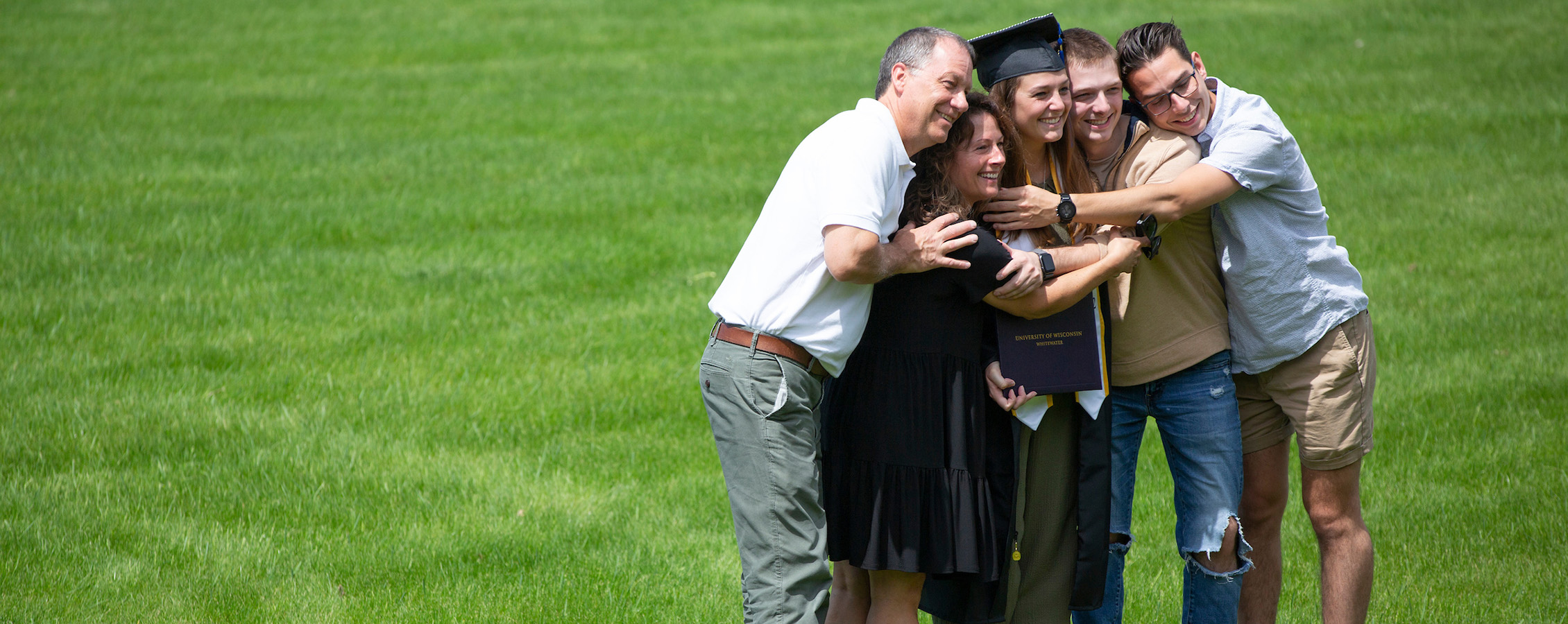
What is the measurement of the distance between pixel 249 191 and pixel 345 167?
3.34ft

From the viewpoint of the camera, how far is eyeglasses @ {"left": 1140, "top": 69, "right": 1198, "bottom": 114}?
381 cm

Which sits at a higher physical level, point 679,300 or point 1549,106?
point 1549,106

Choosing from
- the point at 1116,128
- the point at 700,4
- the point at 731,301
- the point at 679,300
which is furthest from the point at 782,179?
the point at 700,4

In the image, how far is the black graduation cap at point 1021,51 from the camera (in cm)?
373

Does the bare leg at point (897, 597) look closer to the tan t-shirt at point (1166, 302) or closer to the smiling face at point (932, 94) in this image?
the tan t-shirt at point (1166, 302)

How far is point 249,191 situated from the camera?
1075 centimetres

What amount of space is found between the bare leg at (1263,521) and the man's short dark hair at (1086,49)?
1.55 meters

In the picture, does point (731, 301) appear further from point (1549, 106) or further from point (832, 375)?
point (1549, 106)

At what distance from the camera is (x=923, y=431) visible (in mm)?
3605

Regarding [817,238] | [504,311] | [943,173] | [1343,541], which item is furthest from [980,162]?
[504,311]

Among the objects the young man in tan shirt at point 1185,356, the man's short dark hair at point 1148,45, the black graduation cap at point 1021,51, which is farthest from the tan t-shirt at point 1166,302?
the black graduation cap at point 1021,51

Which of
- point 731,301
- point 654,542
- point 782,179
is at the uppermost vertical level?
point 782,179

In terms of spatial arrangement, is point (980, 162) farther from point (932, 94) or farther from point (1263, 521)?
point (1263, 521)

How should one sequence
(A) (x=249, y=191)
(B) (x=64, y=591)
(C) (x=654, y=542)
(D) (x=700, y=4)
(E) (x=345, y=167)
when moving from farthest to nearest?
(D) (x=700, y=4)
(E) (x=345, y=167)
(A) (x=249, y=191)
(C) (x=654, y=542)
(B) (x=64, y=591)
